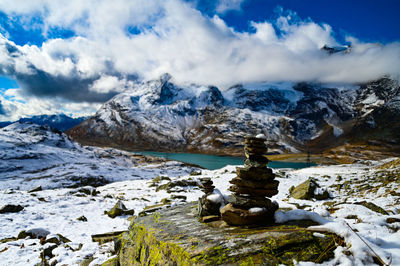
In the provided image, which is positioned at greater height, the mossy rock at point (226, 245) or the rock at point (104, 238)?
the mossy rock at point (226, 245)

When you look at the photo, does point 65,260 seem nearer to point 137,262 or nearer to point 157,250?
point 137,262

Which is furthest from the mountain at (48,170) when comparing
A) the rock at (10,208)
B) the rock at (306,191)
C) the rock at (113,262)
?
the rock at (306,191)

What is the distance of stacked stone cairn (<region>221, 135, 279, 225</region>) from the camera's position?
6.27 metres

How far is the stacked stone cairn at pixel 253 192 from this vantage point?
6.27m

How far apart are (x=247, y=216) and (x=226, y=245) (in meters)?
1.43

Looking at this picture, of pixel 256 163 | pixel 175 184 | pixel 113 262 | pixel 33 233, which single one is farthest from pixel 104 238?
pixel 175 184

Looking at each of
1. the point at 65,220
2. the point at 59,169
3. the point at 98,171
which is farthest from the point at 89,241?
the point at 59,169

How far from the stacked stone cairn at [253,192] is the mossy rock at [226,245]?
37 centimetres

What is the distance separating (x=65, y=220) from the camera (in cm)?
1689

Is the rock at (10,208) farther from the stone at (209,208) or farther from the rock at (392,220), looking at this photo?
the rock at (392,220)

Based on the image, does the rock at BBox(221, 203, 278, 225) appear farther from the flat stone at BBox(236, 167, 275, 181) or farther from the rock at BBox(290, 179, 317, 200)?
the rock at BBox(290, 179, 317, 200)

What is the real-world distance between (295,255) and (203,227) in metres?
2.93

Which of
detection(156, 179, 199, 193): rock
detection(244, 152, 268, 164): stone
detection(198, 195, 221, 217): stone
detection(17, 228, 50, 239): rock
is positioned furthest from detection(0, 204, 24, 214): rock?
detection(244, 152, 268, 164): stone

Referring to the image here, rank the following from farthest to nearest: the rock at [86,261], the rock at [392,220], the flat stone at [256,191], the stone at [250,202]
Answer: the rock at [86,261] < the flat stone at [256,191] < the stone at [250,202] < the rock at [392,220]
